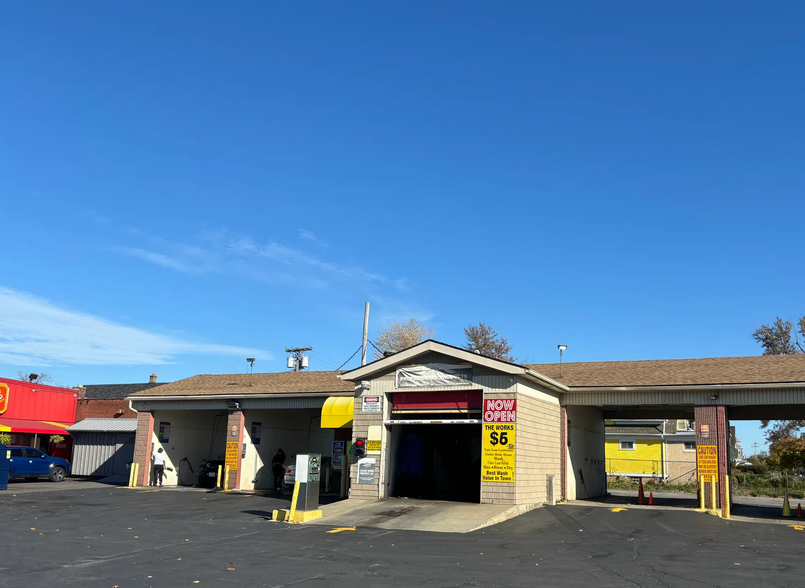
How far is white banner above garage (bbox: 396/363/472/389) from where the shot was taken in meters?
21.0

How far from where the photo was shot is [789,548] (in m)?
13.6

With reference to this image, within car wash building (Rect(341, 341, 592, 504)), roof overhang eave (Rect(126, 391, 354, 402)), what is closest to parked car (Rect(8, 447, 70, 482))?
roof overhang eave (Rect(126, 391, 354, 402))

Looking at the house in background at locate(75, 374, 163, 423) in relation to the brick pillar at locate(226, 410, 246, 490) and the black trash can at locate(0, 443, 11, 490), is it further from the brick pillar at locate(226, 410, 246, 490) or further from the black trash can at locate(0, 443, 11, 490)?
the brick pillar at locate(226, 410, 246, 490)

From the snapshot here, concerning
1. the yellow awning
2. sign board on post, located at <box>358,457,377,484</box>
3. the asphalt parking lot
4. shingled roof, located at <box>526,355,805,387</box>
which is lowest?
the asphalt parking lot

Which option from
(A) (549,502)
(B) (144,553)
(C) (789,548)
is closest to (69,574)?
(B) (144,553)

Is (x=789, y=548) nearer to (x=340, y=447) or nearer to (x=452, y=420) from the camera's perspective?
(x=452, y=420)

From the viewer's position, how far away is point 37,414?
38.3 metres

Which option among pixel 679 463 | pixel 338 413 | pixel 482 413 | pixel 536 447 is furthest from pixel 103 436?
pixel 679 463

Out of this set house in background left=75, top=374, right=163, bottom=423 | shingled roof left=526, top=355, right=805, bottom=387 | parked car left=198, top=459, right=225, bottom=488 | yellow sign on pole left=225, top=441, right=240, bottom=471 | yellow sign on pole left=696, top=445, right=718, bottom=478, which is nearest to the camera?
yellow sign on pole left=696, top=445, right=718, bottom=478

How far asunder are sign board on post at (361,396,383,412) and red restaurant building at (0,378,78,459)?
2254 cm

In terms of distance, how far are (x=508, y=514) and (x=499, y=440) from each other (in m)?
2.24

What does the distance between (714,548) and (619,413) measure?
16140 mm

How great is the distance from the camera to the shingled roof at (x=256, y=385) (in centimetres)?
2791

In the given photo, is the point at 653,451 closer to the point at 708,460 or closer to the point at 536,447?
the point at 708,460
